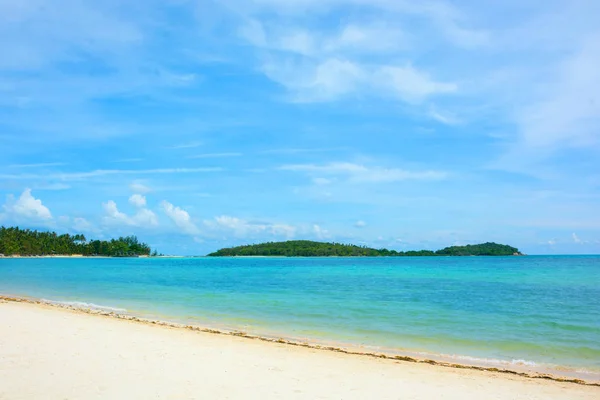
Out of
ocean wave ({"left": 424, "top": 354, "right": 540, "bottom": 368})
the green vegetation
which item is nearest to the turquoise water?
ocean wave ({"left": 424, "top": 354, "right": 540, "bottom": 368})

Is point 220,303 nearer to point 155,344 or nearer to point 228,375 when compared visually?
point 155,344

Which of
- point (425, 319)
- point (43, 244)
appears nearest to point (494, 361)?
point (425, 319)

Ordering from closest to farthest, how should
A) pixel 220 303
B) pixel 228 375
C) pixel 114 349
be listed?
1. pixel 228 375
2. pixel 114 349
3. pixel 220 303

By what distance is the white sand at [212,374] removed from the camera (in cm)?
816

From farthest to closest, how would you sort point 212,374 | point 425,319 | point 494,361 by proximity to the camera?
point 425,319
point 494,361
point 212,374

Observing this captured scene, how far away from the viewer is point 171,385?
8492 millimetres

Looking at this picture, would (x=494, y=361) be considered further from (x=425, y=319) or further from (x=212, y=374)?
(x=212, y=374)

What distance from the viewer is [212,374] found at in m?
9.46

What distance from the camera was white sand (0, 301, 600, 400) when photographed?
8.16m

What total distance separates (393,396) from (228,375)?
3291 millimetres

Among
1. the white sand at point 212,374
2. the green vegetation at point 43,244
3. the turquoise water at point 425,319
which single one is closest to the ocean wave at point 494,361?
the turquoise water at point 425,319

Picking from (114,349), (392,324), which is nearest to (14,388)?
(114,349)

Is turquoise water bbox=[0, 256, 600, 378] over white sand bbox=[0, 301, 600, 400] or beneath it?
beneath

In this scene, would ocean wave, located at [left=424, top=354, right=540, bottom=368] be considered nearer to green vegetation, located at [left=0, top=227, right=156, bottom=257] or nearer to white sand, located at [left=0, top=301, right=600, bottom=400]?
white sand, located at [left=0, top=301, right=600, bottom=400]
